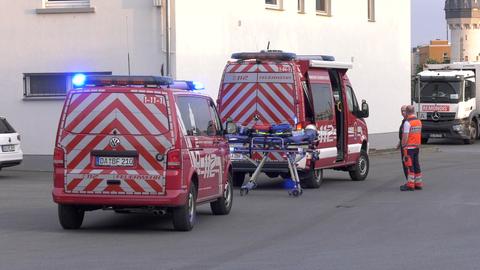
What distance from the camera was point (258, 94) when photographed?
1939 cm

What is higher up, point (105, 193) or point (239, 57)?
point (239, 57)

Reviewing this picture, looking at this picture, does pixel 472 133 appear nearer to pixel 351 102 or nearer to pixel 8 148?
pixel 351 102

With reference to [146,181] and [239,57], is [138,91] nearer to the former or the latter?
[146,181]

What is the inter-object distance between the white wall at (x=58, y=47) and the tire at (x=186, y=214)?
11.7 metres

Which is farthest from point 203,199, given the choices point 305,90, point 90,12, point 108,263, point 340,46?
point 340,46

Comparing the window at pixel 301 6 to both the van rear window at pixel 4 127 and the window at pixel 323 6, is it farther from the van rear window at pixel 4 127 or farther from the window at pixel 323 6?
the van rear window at pixel 4 127

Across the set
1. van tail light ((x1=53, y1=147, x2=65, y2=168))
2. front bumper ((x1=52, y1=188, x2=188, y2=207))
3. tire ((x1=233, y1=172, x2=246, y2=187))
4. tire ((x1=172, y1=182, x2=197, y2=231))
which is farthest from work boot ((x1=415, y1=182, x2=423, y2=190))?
van tail light ((x1=53, y1=147, x2=65, y2=168))

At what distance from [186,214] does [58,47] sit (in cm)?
1331

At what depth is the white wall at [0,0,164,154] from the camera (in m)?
24.3

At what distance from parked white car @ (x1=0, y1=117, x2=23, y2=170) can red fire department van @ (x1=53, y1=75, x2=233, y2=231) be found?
988 centimetres

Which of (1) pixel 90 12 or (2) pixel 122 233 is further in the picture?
(1) pixel 90 12

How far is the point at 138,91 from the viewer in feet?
40.5

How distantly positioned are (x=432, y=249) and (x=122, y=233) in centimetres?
422

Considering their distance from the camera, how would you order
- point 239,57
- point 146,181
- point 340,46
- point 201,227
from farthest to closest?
point 340,46
point 239,57
point 201,227
point 146,181
